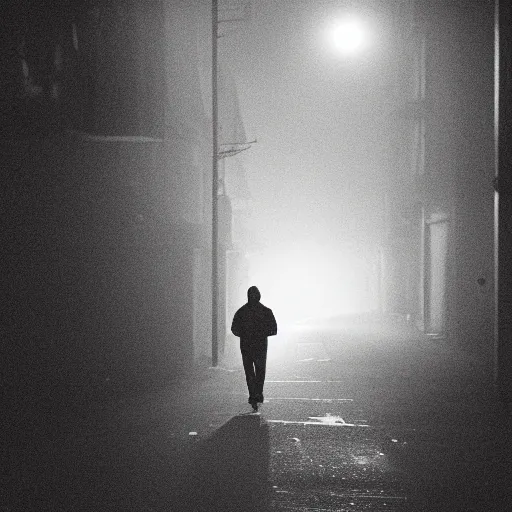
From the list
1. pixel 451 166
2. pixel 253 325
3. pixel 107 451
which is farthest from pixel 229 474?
pixel 451 166

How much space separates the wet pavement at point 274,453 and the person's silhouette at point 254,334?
0.56m

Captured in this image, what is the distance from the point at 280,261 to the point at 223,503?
80441 millimetres

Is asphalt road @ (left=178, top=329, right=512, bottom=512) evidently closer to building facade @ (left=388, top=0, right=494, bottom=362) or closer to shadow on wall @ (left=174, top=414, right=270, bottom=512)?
shadow on wall @ (left=174, top=414, right=270, bottom=512)

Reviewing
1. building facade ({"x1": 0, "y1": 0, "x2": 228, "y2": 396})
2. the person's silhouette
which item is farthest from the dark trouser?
building facade ({"x1": 0, "y1": 0, "x2": 228, "y2": 396})

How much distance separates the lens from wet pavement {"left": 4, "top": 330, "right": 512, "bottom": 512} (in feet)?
22.7

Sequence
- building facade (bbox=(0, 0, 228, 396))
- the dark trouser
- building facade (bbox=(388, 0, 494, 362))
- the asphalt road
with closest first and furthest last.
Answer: the asphalt road → the dark trouser → building facade (bbox=(0, 0, 228, 396)) → building facade (bbox=(388, 0, 494, 362))

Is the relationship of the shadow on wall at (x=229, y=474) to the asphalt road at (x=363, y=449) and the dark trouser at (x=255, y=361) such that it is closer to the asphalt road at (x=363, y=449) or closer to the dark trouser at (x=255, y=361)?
the asphalt road at (x=363, y=449)

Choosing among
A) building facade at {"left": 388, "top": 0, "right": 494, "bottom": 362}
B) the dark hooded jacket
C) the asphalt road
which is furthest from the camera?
building facade at {"left": 388, "top": 0, "right": 494, "bottom": 362}

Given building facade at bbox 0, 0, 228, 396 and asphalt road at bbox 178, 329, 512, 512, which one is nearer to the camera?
asphalt road at bbox 178, 329, 512, 512

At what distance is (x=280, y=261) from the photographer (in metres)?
87.1

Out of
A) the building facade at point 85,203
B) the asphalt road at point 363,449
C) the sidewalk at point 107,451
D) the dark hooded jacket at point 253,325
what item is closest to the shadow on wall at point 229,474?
the asphalt road at point 363,449

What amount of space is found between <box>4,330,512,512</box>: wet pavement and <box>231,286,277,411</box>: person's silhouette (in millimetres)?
563

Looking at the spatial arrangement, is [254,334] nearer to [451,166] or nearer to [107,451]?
[107,451]

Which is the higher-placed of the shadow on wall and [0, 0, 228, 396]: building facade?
[0, 0, 228, 396]: building facade
